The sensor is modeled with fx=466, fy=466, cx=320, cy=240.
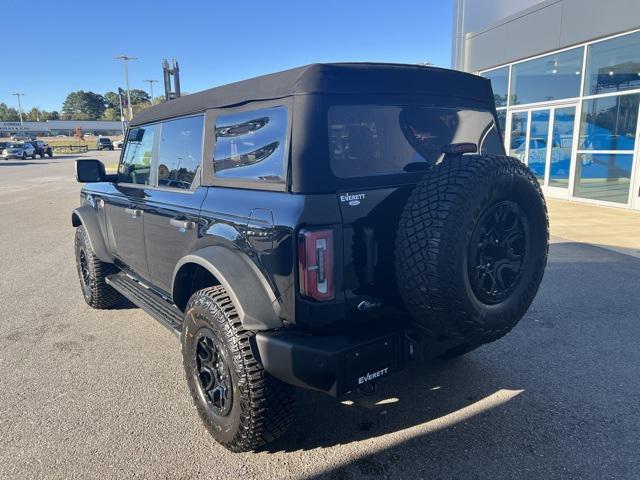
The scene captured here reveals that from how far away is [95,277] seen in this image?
463 cm

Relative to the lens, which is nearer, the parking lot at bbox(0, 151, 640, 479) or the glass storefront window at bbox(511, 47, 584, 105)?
the parking lot at bbox(0, 151, 640, 479)

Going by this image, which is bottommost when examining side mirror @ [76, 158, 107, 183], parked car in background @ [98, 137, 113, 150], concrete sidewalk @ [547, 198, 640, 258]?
concrete sidewalk @ [547, 198, 640, 258]

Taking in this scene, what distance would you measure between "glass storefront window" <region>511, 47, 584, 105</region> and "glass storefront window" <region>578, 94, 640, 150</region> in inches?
28.8

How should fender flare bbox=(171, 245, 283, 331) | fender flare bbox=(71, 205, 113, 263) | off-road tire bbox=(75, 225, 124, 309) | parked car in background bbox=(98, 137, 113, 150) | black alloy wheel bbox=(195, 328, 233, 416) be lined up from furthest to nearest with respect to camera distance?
parked car in background bbox=(98, 137, 113, 150) → off-road tire bbox=(75, 225, 124, 309) → fender flare bbox=(71, 205, 113, 263) → black alloy wheel bbox=(195, 328, 233, 416) → fender flare bbox=(171, 245, 283, 331)

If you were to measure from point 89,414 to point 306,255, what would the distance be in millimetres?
1917

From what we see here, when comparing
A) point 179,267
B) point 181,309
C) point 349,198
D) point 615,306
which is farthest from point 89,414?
point 615,306

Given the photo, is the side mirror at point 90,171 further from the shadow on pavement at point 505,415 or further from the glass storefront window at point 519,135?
the glass storefront window at point 519,135

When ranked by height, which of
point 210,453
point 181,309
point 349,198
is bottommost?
point 210,453

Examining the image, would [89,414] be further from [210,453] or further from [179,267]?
[179,267]

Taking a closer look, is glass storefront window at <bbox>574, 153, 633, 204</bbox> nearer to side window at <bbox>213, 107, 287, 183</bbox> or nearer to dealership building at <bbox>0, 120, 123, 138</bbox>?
side window at <bbox>213, 107, 287, 183</bbox>

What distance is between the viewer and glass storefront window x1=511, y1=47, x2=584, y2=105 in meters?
11.6

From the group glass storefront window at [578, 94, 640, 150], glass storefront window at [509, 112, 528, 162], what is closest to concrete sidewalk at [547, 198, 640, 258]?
glass storefront window at [578, 94, 640, 150]

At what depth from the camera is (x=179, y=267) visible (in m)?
2.87

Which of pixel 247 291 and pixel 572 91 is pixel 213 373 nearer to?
pixel 247 291
